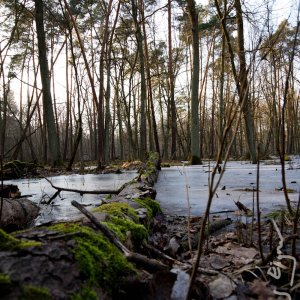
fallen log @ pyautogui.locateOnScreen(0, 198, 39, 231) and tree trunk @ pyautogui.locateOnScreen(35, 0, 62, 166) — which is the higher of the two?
tree trunk @ pyautogui.locateOnScreen(35, 0, 62, 166)

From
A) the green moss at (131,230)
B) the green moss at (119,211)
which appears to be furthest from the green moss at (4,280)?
the green moss at (119,211)

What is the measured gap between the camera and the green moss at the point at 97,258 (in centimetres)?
98

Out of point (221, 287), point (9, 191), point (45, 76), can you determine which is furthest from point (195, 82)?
point (221, 287)

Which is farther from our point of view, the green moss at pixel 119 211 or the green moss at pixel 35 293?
the green moss at pixel 119 211

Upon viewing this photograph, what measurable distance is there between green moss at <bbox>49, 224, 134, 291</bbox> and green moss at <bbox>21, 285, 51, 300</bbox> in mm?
164

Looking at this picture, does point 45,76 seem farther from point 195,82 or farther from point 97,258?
point 97,258

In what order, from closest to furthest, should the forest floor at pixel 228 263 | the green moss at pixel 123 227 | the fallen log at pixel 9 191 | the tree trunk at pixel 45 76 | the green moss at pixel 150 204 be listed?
the forest floor at pixel 228 263 < the green moss at pixel 123 227 < the green moss at pixel 150 204 < the fallen log at pixel 9 191 < the tree trunk at pixel 45 76

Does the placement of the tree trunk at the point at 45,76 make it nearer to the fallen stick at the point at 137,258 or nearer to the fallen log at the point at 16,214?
the fallen log at the point at 16,214

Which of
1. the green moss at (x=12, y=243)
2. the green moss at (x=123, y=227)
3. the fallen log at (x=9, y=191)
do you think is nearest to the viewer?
the green moss at (x=12, y=243)

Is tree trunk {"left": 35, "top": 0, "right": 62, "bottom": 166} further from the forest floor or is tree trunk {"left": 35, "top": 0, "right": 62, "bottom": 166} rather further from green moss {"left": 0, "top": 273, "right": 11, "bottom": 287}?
green moss {"left": 0, "top": 273, "right": 11, "bottom": 287}

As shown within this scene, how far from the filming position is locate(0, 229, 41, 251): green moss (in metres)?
0.94

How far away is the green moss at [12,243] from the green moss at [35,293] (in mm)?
190

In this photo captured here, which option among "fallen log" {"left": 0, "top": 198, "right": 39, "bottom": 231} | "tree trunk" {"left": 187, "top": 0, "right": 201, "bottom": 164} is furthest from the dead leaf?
"tree trunk" {"left": 187, "top": 0, "right": 201, "bottom": 164}

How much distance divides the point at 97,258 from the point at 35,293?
298 mm
